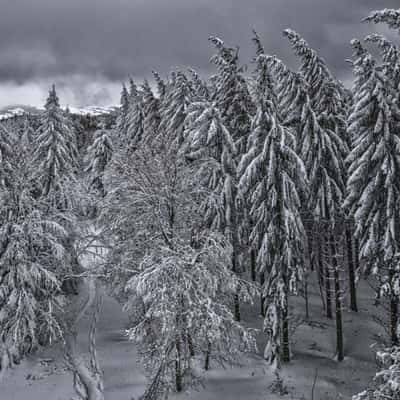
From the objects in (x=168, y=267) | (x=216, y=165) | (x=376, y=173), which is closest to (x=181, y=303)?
(x=168, y=267)

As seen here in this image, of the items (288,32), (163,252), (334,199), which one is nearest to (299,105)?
(288,32)

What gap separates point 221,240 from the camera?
53.4 ft

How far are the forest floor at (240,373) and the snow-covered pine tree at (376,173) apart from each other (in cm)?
537

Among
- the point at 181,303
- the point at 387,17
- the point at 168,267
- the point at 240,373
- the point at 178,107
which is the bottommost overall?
the point at 240,373

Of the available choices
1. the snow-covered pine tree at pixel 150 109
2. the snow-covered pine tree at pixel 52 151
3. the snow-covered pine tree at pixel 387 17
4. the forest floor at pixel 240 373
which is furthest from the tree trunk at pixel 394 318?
the snow-covered pine tree at pixel 150 109

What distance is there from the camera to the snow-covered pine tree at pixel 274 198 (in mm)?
18359

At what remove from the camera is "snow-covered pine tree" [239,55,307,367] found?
18359mm

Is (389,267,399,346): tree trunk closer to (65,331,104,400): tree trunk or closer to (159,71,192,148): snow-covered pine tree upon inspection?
(65,331,104,400): tree trunk

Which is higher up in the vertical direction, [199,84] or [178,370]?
[199,84]

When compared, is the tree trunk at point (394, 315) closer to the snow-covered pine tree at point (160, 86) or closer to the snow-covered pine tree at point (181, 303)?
the snow-covered pine tree at point (181, 303)

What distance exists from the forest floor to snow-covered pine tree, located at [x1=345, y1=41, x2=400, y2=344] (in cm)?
537

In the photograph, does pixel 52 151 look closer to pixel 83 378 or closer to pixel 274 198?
pixel 83 378

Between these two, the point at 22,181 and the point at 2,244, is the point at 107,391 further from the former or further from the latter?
the point at 22,181

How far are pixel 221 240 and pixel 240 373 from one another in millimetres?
8182
